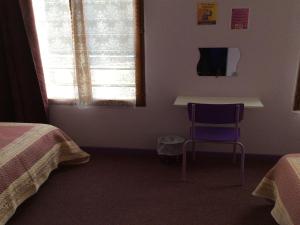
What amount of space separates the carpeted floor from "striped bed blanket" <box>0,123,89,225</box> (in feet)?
0.61

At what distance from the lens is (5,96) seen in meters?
3.00

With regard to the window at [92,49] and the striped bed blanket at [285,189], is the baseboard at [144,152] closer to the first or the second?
the window at [92,49]

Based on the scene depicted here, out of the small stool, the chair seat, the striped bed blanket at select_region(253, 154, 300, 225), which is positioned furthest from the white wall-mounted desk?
the striped bed blanket at select_region(253, 154, 300, 225)

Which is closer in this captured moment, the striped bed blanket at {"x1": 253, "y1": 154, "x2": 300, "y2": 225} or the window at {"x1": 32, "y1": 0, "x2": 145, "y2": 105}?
the striped bed blanket at {"x1": 253, "y1": 154, "x2": 300, "y2": 225}

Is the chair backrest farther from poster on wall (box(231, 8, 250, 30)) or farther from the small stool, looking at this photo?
poster on wall (box(231, 8, 250, 30))

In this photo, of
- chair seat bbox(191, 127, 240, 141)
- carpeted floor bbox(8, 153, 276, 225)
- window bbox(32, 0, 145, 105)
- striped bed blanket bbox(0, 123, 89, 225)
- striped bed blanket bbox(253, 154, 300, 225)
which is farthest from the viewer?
window bbox(32, 0, 145, 105)

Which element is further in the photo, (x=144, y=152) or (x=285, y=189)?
(x=144, y=152)

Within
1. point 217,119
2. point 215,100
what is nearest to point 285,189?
point 217,119

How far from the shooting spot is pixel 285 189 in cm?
167

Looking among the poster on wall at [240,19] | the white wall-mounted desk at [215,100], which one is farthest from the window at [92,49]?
the poster on wall at [240,19]

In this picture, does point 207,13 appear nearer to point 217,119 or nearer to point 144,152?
point 217,119

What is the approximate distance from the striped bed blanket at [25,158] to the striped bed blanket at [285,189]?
1647 mm

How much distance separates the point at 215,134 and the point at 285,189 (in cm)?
88

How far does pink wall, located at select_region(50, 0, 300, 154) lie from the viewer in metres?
2.60
